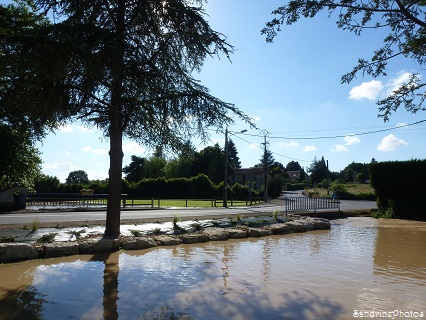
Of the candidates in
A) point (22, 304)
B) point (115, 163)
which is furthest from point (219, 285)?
point (115, 163)

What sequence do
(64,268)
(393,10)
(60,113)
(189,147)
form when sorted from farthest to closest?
1. (189,147)
2. (60,113)
3. (393,10)
4. (64,268)

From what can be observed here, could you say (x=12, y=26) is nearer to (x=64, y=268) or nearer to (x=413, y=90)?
(x=64, y=268)

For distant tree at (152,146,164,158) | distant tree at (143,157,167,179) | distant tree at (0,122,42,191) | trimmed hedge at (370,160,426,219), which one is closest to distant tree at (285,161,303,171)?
distant tree at (143,157,167,179)

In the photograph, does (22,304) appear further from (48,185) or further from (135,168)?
(135,168)

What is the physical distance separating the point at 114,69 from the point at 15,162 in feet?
47.9

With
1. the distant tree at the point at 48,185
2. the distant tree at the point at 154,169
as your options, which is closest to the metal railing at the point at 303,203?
the distant tree at the point at 48,185

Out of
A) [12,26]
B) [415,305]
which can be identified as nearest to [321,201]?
[415,305]

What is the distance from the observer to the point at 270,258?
339 inches

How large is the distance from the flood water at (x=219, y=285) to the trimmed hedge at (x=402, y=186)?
13.2 meters

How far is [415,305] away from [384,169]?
801 inches

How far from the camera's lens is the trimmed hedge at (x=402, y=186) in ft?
70.2

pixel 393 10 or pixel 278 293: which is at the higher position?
pixel 393 10

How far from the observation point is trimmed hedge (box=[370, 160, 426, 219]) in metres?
21.4

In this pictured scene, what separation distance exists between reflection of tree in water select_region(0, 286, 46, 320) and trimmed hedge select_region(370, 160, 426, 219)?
2172 centimetres
